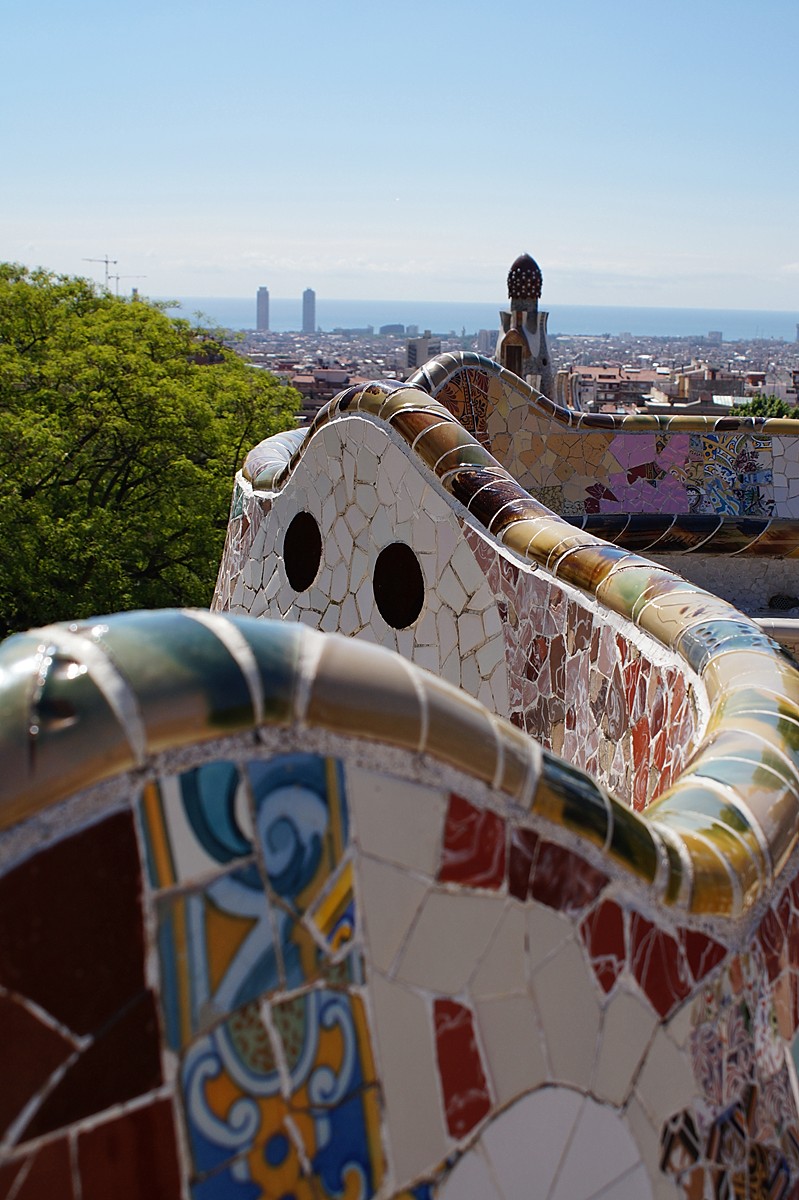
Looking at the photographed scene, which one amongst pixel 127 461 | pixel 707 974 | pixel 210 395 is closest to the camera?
pixel 707 974

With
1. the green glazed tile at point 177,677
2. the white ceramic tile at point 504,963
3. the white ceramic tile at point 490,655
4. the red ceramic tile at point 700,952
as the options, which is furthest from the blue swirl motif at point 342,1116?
the white ceramic tile at point 490,655

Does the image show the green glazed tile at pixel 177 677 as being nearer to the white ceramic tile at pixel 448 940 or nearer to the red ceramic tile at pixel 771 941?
the white ceramic tile at pixel 448 940

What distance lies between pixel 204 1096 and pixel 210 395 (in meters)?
16.7

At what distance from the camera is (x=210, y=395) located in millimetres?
17656

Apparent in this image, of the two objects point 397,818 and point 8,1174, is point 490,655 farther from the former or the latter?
point 8,1174

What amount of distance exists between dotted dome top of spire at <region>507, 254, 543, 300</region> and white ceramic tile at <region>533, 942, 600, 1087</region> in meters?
17.6

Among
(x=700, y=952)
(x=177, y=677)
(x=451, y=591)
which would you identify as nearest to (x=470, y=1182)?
(x=700, y=952)

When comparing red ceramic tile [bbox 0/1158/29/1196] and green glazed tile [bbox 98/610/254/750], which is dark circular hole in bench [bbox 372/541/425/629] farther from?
red ceramic tile [bbox 0/1158/29/1196]

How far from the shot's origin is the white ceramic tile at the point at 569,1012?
1.90m

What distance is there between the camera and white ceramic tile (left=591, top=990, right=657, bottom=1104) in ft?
6.46

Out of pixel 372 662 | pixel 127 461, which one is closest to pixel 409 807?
pixel 372 662

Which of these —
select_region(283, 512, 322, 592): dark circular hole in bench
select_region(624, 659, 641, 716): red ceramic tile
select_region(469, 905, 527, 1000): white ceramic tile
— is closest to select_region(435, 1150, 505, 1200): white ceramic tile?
select_region(469, 905, 527, 1000): white ceramic tile

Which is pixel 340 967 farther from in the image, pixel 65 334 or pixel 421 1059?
pixel 65 334

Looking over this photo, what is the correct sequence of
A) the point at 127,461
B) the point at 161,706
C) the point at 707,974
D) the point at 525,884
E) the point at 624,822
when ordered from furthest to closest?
the point at 127,461 → the point at 707,974 → the point at 624,822 → the point at 525,884 → the point at 161,706
